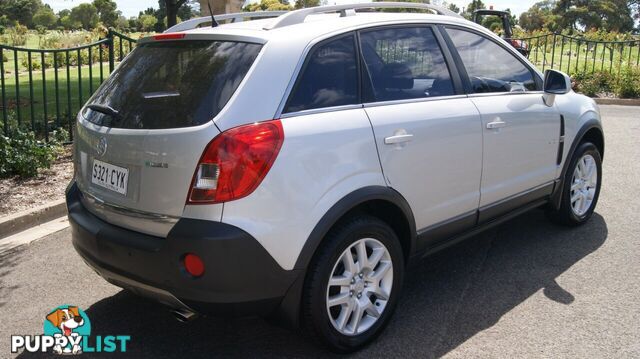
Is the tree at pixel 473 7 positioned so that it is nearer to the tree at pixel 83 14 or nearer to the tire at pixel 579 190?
the tire at pixel 579 190

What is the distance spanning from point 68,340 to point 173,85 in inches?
61.7

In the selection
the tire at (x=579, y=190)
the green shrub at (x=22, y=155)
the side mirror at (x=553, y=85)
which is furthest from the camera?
the green shrub at (x=22, y=155)

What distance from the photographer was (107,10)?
68688 millimetres

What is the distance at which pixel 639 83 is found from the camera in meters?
14.8

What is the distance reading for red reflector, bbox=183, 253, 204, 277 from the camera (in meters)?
2.79

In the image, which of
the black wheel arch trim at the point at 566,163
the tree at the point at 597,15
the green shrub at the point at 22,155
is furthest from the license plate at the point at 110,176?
the tree at the point at 597,15

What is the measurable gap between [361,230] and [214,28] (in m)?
1.37

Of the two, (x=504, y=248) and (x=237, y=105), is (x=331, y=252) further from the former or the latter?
(x=504, y=248)

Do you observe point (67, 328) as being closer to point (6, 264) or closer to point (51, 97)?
point (6, 264)

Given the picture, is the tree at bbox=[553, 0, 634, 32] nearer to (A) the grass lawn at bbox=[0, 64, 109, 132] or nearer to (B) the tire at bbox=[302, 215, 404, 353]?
(A) the grass lawn at bbox=[0, 64, 109, 132]

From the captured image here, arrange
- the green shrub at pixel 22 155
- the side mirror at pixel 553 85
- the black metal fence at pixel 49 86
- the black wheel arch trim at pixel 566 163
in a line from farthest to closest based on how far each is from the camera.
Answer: the black metal fence at pixel 49 86
the green shrub at pixel 22 155
the black wheel arch trim at pixel 566 163
the side mirror at pixel 553 85

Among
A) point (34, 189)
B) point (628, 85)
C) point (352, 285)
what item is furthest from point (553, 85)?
point (628, 85)

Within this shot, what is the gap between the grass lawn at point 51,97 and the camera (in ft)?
28.1

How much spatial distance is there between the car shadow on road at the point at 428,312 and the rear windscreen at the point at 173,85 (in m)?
1.22
